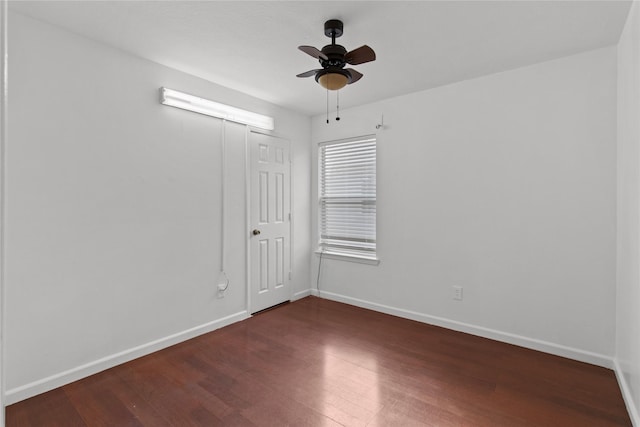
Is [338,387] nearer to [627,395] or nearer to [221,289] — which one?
[221,289]

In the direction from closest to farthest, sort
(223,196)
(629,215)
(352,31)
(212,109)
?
(629,215), (352,31), (212,109), (223,196)

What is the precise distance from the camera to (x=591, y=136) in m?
2.59

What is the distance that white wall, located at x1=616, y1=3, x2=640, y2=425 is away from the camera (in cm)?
185

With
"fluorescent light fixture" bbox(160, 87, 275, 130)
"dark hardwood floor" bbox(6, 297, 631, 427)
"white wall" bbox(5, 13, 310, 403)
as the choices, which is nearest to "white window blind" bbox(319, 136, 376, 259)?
"fluorescent light fixture" bbox(160, 87, 275, 130)

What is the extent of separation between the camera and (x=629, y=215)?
2.08m

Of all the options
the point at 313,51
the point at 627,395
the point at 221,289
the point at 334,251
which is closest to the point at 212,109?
the point at 313,51

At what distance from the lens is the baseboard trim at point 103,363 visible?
2139mm

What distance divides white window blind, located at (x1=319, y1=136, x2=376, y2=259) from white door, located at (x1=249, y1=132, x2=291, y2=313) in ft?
1.80

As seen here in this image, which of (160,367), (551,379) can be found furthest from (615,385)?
(160,367)

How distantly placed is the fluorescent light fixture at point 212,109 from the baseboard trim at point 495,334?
240 centimetres

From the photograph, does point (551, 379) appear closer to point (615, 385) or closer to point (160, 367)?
point (615, 385)

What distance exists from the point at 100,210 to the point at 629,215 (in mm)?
3733

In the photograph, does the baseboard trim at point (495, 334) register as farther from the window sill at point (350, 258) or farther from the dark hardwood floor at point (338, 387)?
the window sill at point (350, 258)

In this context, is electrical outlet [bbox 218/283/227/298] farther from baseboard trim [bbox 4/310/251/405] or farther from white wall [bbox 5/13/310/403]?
baseboard trim [bbox 4/310/251/405]
